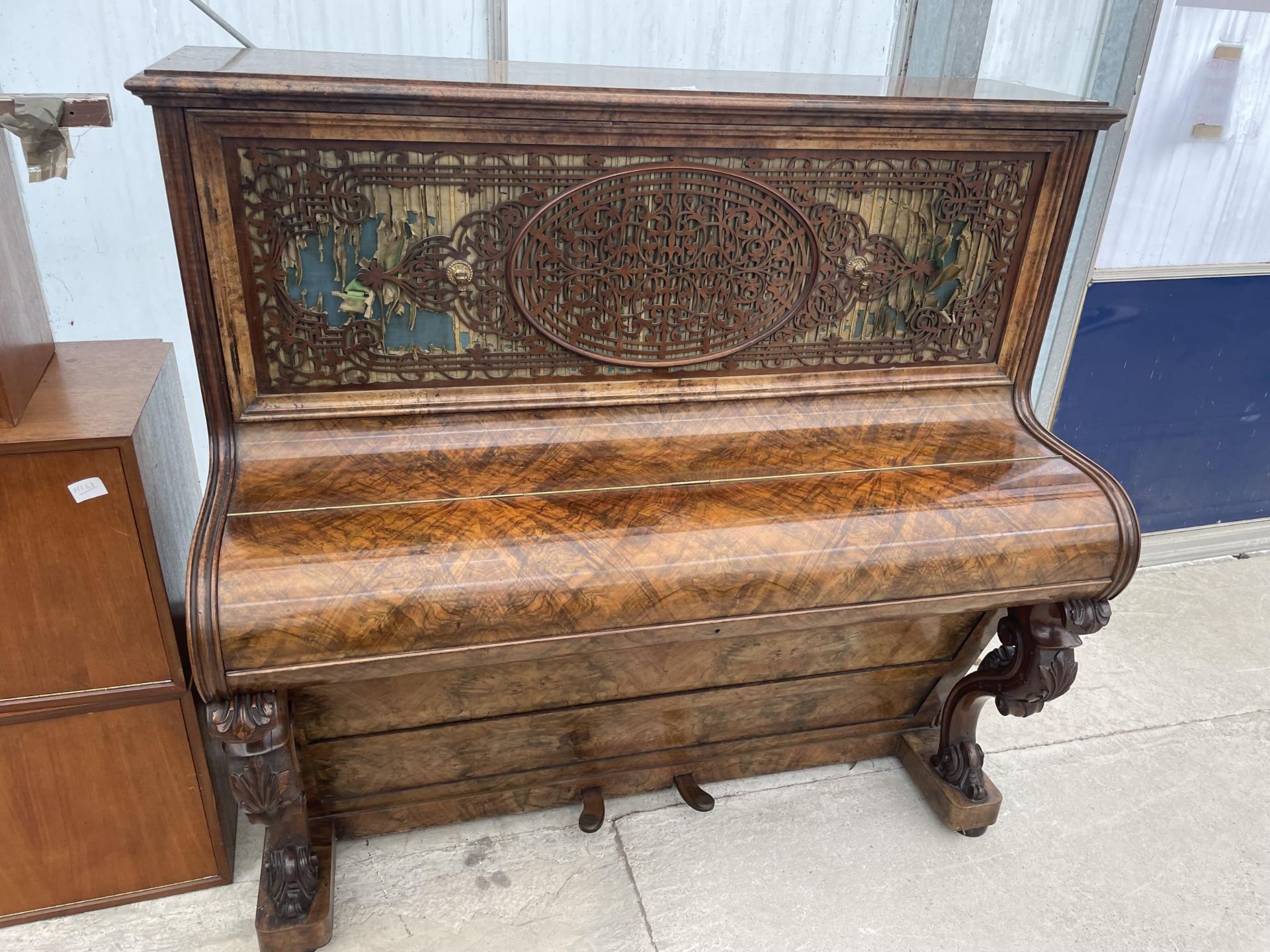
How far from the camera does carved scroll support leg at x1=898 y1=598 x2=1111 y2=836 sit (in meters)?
1.76

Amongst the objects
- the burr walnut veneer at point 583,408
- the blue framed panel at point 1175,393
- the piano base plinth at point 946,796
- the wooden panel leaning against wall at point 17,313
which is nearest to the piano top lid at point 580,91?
the burr walnut veneer at point 583,408

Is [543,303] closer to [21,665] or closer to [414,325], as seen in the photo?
[414,325]

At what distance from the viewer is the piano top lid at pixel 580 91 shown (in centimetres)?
133

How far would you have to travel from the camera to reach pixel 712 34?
2430 millimetres

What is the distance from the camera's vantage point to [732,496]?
5.15ft

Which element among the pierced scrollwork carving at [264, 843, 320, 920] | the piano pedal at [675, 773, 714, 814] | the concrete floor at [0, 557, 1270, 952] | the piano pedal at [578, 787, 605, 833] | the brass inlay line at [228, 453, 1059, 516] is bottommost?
the concrete floor at [0, 557, 1270, 952]

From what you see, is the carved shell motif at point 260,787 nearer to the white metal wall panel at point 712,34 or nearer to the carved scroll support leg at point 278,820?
the carved scroll support leg at point 278,820

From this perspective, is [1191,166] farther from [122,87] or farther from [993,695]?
[122,87]

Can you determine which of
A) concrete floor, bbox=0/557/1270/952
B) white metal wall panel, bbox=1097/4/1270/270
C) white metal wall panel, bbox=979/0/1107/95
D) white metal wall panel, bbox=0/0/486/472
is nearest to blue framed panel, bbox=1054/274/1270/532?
white metal wall panel, bbox=1097/4/1270/270

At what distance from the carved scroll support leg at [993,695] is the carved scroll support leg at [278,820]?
1.35m

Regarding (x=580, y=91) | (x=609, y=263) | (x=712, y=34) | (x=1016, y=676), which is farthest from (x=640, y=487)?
(x=712, y=34)

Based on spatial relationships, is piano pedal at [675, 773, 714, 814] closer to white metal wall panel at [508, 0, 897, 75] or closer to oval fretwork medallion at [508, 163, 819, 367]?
oval fretwork medallion at [508, 163, 819, 367]

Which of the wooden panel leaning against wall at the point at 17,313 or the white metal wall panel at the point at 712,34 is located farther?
the white metal wall panel at the point at 712,34

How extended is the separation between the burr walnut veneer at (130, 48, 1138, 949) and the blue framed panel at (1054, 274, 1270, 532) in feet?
3.76
